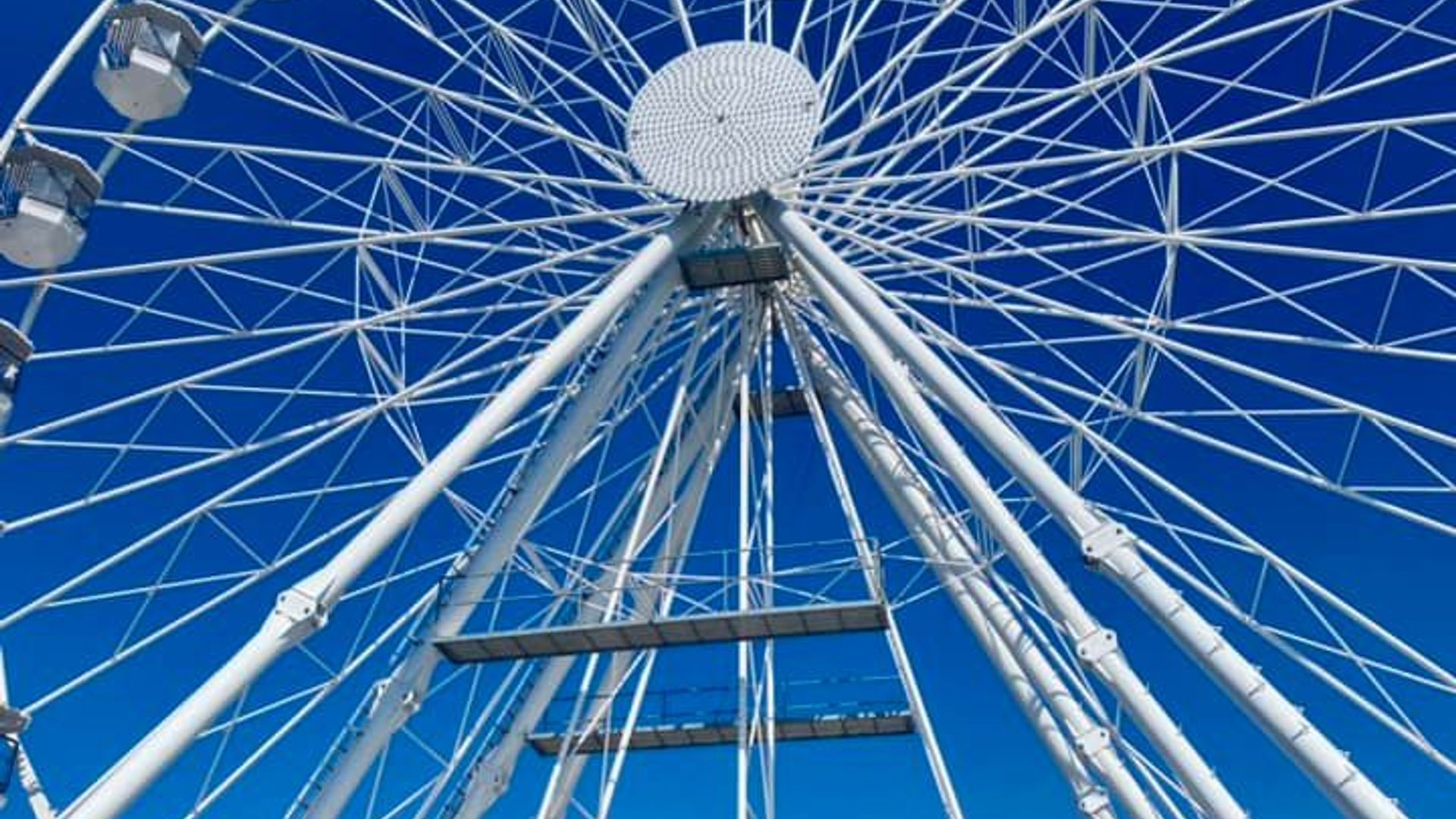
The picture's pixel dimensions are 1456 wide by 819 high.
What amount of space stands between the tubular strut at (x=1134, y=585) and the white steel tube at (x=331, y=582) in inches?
127

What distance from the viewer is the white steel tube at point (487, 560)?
17.9m

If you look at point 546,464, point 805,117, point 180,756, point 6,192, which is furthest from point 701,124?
point 180,756

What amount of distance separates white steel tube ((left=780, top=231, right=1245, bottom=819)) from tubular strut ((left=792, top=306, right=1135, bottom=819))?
2.51 m

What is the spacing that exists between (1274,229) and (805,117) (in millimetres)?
6546

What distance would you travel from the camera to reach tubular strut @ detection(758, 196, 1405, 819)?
13.8 m

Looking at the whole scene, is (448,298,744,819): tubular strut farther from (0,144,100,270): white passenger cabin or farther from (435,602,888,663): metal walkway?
(0,144,100,270): white passenger cabin

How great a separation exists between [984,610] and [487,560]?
6562mm

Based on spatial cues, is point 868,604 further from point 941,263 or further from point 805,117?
point 805,117

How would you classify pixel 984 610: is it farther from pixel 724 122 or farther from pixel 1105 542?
pixel 724 122

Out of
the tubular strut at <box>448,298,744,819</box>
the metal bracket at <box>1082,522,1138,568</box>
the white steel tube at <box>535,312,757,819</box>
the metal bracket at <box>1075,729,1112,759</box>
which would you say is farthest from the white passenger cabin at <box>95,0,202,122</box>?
the metal bracket at <box>1075,729,1112,759</box>

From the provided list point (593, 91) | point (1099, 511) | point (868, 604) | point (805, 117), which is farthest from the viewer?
point (593, 91)

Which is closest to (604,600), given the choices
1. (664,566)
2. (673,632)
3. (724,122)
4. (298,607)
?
(664,566)

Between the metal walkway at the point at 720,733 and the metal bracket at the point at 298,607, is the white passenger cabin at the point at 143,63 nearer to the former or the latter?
the metal bracket at the point at 298,607

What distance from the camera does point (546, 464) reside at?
1995cm
